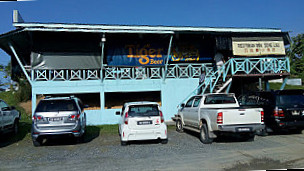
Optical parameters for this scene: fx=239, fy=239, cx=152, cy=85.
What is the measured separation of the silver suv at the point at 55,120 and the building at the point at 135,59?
19.5 feet

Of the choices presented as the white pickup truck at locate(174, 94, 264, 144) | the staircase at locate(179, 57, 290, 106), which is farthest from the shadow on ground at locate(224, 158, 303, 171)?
the staircase at locate(179, 57, 290, 106)

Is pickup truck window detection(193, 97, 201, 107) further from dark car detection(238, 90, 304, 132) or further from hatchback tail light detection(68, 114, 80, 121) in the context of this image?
hatchback tail light detection(68, 114, 80, 121)

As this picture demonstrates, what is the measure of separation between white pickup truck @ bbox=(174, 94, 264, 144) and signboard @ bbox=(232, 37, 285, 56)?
6.31 m

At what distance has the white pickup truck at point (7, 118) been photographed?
9.36 metres

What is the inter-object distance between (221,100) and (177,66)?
637cm

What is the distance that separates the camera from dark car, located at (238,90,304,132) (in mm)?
9117

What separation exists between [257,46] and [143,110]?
1020 centimetres

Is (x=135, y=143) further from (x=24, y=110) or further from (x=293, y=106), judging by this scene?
(x=24, y=110)

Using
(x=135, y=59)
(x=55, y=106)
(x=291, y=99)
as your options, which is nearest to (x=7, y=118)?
(x=55, y=106)

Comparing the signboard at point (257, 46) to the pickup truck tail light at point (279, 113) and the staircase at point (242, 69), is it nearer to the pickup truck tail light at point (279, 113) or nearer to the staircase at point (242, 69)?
the staircase at point (242, 69)

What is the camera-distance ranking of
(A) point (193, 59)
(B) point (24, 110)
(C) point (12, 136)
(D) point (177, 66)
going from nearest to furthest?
(C) point (12, 136), (D) point (177, 66), (A) point (193, 59), (B) point (24, 110)

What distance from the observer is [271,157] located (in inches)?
250

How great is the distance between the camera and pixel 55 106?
329 inches

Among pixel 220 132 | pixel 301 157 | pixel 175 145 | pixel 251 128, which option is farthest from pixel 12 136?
pixel 301 157
